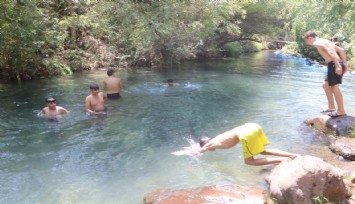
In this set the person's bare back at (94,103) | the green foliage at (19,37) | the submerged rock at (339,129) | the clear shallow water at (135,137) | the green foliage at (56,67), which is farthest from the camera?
the green foliage at (56,67)

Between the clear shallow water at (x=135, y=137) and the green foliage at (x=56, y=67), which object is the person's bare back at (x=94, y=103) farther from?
the green foliage at (x=56, y=67)

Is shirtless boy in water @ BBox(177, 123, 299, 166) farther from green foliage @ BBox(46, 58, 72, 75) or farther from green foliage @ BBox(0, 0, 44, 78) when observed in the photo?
green foliage @ BBox(46, 58, 72, 75)

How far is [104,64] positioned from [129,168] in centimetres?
1499

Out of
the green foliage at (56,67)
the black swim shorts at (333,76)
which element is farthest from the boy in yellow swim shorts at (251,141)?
the green foliage at (56,67)

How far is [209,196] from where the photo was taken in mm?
5172

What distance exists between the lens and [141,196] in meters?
5.60

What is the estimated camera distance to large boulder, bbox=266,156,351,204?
4.55m

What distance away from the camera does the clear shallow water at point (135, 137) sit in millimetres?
6020

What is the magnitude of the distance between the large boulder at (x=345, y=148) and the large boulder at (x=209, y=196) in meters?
2.52

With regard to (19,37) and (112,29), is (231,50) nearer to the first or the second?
(112,29)

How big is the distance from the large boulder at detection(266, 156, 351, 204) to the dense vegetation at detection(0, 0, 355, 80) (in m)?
12.7

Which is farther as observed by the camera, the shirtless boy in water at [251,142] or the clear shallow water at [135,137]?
the clear shallow water at [135,137]

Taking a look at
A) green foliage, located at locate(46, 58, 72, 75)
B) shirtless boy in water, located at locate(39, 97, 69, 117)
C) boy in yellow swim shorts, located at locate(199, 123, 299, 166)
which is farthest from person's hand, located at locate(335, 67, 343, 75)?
green foliage, located at locate(46, 58, 72, 75)

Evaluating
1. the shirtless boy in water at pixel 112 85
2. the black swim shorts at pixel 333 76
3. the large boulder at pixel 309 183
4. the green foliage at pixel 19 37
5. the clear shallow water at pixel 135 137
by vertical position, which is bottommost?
the clear shallow water at pixel 135 137
